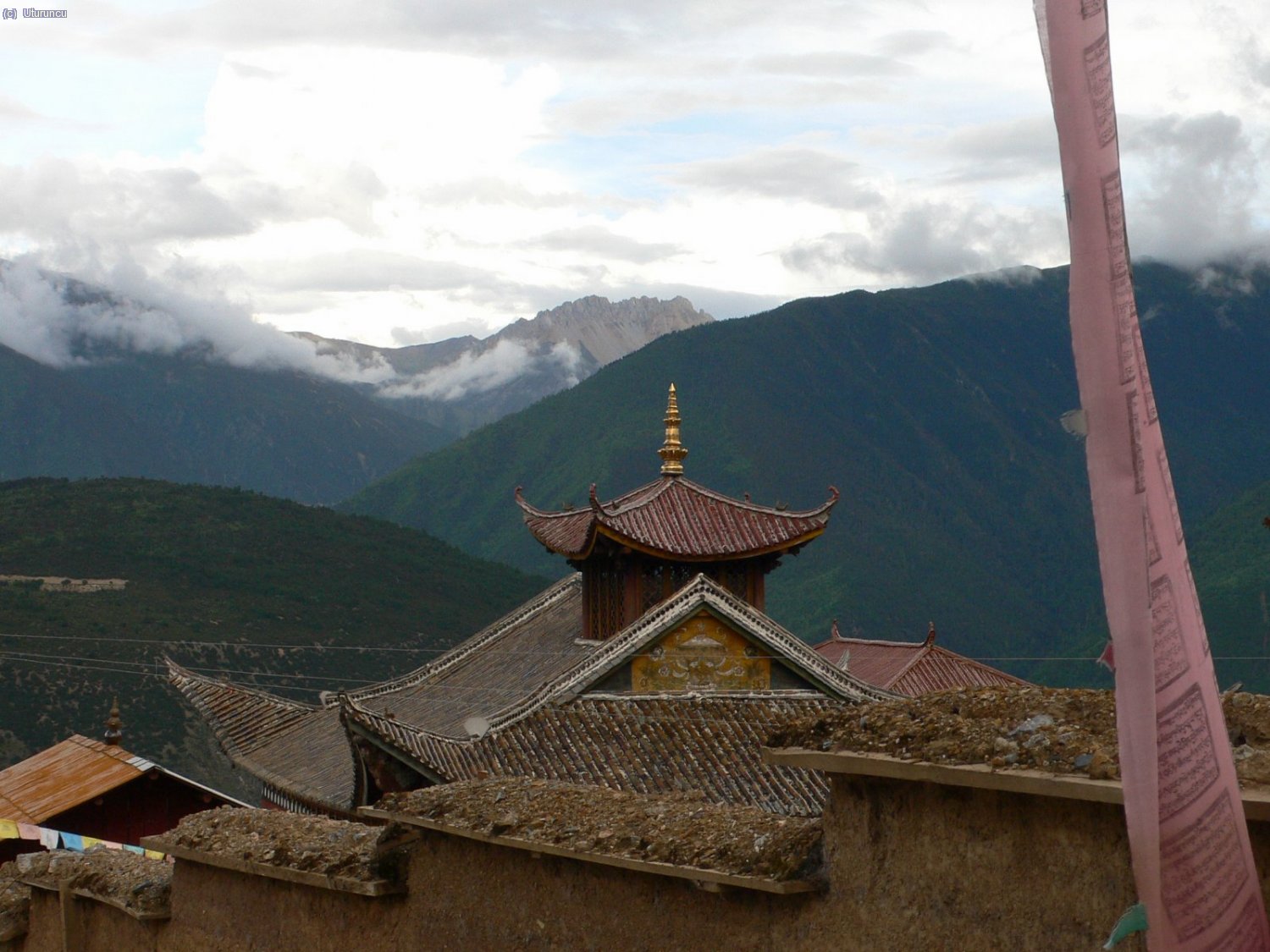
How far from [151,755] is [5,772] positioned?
28.7 m

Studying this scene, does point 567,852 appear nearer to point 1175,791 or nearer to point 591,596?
point 1175,791

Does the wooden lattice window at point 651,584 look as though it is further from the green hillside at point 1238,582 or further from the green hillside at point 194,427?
the green hillside at point 194,427

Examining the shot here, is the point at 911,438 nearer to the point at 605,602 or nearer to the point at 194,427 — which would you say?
the point at 194,427

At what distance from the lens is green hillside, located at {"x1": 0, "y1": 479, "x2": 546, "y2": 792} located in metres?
45.8

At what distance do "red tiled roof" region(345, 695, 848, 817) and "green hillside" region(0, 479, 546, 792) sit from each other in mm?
27433

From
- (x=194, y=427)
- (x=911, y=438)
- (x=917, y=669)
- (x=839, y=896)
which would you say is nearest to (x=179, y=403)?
(x=194, y=427)

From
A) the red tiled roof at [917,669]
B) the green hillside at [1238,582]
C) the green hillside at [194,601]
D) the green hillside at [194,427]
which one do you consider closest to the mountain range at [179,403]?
the green hillside at [194,427]

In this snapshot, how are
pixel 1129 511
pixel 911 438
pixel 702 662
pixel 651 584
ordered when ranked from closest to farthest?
pixel 1129 511 → pixel 702 662 → pixel 651 584 → pixel 911 438

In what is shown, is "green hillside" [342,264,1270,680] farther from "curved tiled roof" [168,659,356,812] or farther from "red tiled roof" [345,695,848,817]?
"red tiled roof" [345,695,848,817]

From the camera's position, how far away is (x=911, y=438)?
11181 centimetres

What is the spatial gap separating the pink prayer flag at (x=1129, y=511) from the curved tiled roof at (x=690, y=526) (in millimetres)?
17211

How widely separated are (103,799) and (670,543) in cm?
871

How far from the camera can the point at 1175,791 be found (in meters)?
3.10

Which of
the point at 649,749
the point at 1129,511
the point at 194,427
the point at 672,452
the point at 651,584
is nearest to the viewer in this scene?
the point at 1129,511
